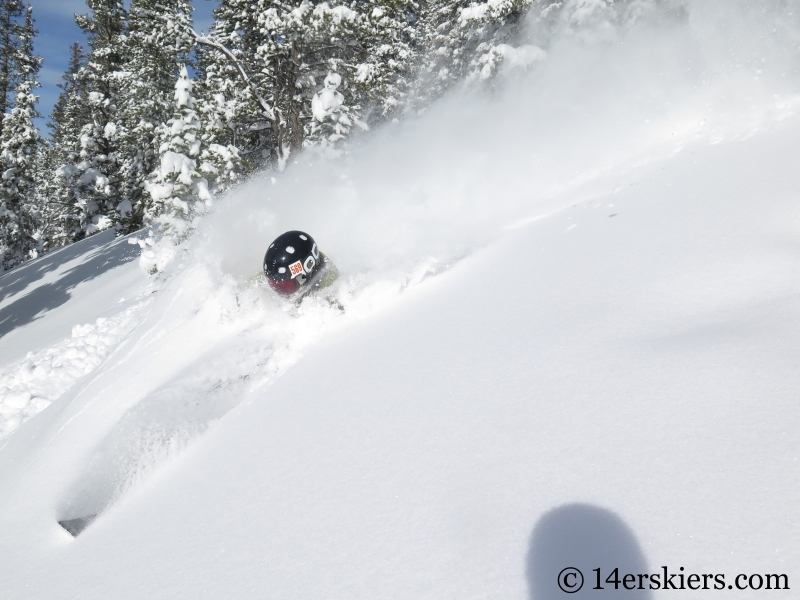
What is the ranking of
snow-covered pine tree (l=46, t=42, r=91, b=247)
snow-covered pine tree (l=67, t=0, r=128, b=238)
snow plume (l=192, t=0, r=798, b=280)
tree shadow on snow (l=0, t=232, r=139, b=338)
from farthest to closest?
snow-covered pine tree (l=46, t=42, r=91, b=247) → snow-covered pine tree (l=67, t=0, r=128, b=238) → tree shadow on snow (l=0, t=232, r=139, b=338) → snow plume (l=192, t=0, r=798, b=280)

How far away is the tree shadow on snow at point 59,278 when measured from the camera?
48.4 feet

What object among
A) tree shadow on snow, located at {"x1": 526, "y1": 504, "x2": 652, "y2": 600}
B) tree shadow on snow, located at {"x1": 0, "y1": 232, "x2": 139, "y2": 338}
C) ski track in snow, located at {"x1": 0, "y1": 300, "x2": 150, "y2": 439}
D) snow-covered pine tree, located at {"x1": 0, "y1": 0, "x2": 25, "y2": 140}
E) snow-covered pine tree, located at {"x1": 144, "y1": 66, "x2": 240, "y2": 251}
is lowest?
tree shadow on snow, located at {"x1": 526, "y1": 504, "x2": 652, "y2": 600}

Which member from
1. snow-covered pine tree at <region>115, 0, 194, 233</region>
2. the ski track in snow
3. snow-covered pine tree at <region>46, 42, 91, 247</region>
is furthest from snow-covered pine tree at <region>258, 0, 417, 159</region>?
snow-covered pine tree at <region>46, 42, 91, 247</region>

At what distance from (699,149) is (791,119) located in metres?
1.37

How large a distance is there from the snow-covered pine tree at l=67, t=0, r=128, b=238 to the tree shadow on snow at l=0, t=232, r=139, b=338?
6.50m

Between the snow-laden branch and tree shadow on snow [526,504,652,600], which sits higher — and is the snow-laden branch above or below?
above

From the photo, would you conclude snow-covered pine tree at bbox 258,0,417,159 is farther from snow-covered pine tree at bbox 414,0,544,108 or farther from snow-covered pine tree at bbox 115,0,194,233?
snow-covered pine tree at bbox 414,0,544,108

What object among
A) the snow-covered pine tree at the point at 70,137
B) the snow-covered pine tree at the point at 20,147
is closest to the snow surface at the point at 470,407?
the snow-covered pine tree at the point at 20,147

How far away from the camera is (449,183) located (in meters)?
10.0

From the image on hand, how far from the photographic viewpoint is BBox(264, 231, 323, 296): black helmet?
608cm

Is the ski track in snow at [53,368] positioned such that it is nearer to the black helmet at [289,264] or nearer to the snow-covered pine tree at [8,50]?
the black helmet at [289,264]

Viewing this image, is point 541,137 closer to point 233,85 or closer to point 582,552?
point 233,85

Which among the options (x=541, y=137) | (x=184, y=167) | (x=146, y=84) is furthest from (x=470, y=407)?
(x=146, y=84)

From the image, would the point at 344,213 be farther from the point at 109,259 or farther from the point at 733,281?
the point at 109,259
